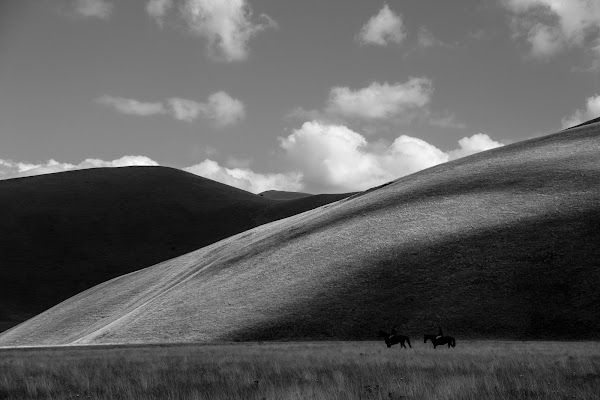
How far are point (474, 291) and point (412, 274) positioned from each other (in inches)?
309

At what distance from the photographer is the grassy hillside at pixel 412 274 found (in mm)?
61625

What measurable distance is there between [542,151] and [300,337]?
63.8m

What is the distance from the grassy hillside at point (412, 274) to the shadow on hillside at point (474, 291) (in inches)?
6.6

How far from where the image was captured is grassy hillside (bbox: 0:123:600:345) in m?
61.6

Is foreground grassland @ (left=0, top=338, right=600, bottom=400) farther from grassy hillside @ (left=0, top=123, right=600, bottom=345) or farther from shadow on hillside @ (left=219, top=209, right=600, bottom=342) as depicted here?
grassy hillside @ (left=0, top=123, right=600, bottom=345)

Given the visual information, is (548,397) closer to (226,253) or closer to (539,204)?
(539,204)

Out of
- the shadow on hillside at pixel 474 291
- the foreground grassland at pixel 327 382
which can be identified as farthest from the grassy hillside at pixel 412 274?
the foreground grassland at pixel 327 382

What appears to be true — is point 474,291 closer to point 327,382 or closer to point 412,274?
point 412,274

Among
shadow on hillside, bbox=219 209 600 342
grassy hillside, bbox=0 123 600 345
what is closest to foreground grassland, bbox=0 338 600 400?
shadow on hillside, bbox=219 209 600 342

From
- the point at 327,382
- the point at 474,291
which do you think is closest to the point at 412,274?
the point at 474,291

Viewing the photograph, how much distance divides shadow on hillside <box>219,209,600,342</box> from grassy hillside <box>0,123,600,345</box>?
0.55 feet

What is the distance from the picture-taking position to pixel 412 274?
6994 centimetres

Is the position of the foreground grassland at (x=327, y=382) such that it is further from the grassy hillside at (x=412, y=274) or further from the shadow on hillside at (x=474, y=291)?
the grassy hillside at (x=412, y=274)

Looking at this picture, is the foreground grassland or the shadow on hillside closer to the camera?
the foreground grassland
